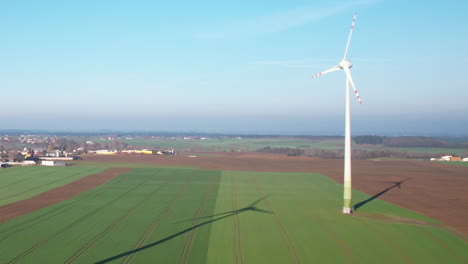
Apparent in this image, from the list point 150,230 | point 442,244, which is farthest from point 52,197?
point 442,244

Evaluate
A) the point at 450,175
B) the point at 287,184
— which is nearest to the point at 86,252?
the point at 287,184

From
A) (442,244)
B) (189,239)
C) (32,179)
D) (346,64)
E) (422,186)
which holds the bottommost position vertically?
(189,239)

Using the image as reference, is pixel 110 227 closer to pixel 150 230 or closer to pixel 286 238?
pixel 150 230

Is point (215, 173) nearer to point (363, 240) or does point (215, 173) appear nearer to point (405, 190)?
point (405, 190)

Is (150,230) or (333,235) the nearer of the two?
(333,235)

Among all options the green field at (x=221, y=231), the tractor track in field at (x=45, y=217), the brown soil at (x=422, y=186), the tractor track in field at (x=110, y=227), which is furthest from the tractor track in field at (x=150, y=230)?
the brown soil at (x=422, y=186)

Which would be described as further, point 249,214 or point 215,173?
point 215,173
